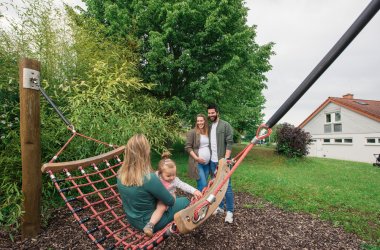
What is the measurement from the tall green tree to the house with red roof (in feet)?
38.5

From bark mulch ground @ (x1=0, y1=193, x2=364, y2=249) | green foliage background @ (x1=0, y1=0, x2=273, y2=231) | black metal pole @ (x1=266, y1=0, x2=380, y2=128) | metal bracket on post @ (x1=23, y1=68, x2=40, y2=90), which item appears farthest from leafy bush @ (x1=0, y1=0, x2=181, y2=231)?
black metal pole @ (x1=266, y1=0, x2=380, y2=128)

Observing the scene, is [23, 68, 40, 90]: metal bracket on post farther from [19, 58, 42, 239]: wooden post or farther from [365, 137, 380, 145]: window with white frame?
[365, 137, 380, 145]: window with white frame

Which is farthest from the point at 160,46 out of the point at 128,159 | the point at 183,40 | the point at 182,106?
the point at 128,159

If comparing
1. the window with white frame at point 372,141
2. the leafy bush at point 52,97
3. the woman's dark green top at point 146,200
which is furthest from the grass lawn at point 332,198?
the window with white frame at point 372,141

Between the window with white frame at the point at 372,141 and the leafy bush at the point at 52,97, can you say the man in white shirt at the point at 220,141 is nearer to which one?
the leafy bush at the point at 52,97

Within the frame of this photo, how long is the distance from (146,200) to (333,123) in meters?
22.0

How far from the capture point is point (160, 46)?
28.7 feet

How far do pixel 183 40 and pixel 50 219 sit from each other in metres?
7.59

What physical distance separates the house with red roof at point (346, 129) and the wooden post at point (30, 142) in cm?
1893

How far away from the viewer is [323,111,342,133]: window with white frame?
66.7ft

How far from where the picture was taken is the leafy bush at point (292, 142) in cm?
1187

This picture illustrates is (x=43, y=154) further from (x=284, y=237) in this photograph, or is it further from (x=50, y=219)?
(x=284, y=237)

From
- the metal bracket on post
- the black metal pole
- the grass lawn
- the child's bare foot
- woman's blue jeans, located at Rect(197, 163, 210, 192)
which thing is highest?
the metal bracket on post

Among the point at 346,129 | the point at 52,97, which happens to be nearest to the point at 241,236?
the point at 52,97
